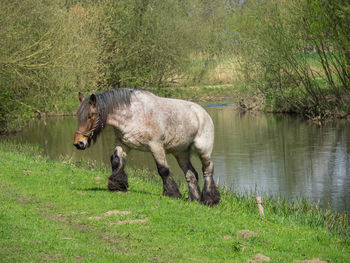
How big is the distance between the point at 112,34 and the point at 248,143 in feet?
58.2

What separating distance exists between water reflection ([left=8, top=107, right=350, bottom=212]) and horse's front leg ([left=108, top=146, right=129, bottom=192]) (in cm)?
622

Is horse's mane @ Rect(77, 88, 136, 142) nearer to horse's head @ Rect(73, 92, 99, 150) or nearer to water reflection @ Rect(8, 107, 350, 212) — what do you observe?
horse's head @ Rect(73, 92, 99, 150)

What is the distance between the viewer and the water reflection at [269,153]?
714 inches

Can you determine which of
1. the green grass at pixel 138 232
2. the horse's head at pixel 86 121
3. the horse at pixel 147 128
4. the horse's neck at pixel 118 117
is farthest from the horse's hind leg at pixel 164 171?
the horse's head at pixel 86 121

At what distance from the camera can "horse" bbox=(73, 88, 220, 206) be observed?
1130cm

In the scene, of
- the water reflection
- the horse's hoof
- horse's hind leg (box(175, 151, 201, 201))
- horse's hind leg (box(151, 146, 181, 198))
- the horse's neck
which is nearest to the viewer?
the horse's neck

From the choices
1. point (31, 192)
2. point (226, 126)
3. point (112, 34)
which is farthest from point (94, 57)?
point (31, 192)

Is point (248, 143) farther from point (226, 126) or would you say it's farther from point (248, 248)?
point (248, 248)

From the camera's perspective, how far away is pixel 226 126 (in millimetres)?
34125

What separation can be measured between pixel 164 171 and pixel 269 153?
1416 centimetres

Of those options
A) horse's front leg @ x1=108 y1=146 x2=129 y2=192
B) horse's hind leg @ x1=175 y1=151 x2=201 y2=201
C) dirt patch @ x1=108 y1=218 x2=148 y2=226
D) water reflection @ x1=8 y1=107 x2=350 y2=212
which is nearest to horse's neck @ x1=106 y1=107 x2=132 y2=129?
horse's front leg @ x1=108 y1=146 x2=129 y2=192

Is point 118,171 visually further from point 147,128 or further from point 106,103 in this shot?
point 106,103

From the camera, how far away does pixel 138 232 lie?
8.86 meters

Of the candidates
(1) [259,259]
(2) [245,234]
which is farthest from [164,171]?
(1) [259,259]
